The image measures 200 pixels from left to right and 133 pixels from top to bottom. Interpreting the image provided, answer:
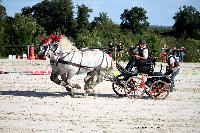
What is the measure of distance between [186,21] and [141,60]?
6786cm

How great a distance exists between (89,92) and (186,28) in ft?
221

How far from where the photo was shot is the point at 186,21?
263 feet

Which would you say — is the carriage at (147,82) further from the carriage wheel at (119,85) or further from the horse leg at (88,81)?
the horse leg at (88,81)

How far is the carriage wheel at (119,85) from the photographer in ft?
47.4

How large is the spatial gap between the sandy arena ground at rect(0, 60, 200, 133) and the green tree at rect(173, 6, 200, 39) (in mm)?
62890

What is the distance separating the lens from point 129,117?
1072 cm

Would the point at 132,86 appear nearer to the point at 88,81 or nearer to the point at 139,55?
the point at 139,55

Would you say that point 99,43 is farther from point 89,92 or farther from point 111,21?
point 111,21

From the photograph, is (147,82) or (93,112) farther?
(147,82)

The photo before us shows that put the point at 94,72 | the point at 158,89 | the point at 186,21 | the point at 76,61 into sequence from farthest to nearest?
the point at 186,21 → the point at 94,72 → the point at 76,61 → the point at 158,89

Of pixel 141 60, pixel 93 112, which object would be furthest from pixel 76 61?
pixel 93 112

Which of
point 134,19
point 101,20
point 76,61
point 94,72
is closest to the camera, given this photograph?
point 76,61

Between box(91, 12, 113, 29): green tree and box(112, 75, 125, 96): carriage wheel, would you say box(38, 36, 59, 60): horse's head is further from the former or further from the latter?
box(91, 12, 113, 29): green tree

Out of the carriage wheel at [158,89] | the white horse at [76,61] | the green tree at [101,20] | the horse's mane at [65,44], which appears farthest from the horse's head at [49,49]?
the green tree at [101,20]
